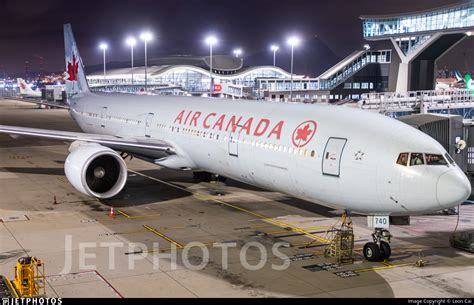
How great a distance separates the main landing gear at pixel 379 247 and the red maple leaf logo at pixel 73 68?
26.2 m

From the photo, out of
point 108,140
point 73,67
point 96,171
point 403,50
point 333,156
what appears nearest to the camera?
point 333,156

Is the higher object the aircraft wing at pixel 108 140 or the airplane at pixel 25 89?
the airplane at pixel 25 89

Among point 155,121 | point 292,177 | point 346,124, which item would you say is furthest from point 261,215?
point 155,121

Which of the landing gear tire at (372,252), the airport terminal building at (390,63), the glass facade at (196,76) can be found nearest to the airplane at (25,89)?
the glass facade at (196,76)

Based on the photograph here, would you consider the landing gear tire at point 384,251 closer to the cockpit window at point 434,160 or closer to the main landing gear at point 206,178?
the cockpit window at point 434,160

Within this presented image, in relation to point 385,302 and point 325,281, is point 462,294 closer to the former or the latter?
point 385,302

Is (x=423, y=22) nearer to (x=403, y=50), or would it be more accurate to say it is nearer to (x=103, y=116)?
Answer: (x=403, y=50)

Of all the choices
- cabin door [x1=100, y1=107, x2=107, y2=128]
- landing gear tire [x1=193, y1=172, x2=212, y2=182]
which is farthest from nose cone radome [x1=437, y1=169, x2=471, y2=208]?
cabin door [x1=100, y1=107, x2=107, y2=128]

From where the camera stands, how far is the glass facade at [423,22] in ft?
212

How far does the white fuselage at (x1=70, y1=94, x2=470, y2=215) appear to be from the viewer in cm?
1276

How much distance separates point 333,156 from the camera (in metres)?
14.3

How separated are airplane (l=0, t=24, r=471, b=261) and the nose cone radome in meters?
0.02

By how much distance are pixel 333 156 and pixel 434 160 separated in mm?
2608

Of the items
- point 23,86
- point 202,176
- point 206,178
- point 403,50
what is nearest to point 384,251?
point 206,178
